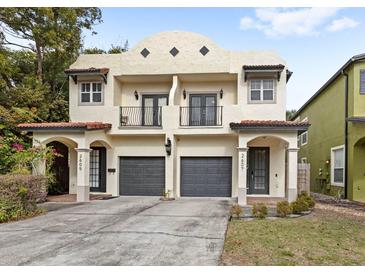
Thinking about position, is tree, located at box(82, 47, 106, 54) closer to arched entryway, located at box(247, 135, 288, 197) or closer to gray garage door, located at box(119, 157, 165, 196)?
gray garage door, located at box(119, 157, 165, 196)

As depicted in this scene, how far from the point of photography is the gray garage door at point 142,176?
56.0ft

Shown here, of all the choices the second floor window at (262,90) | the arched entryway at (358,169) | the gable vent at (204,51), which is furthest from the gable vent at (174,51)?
the arched entryway at (358,169)

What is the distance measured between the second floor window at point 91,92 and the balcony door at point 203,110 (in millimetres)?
4698

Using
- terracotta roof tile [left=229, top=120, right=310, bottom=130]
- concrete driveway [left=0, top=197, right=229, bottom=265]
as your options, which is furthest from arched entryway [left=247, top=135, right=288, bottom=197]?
concrete driveway [left=0, top=197, right=229, bottom=265]

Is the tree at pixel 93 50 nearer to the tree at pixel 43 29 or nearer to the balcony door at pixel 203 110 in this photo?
the tree at pixel 43 29

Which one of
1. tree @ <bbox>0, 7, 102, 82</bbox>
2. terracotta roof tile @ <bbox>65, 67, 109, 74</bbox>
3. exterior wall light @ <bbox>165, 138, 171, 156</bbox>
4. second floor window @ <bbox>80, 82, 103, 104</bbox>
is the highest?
tree @ <bbox>0, 7, 102, 82</bbox>

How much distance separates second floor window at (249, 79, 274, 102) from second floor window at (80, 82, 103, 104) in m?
7.58

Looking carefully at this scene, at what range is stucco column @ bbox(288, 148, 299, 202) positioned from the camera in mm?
13891

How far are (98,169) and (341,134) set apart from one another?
12.5m

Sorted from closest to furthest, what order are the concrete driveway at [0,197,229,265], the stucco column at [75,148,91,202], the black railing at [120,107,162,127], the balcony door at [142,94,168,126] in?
the concrete driveway at [0,197,229,265] → the stucco column at [75,148,91,202] → the black railing at [120,107,162,127] → the balcony door at [142,94,168,126]

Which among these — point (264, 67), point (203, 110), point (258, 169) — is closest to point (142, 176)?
point (203, 110)

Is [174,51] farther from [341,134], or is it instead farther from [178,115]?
[341,134]

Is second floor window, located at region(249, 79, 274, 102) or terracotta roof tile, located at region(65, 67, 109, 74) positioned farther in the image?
terracotta roof tile, located at region(65, 67, 109, 74)
